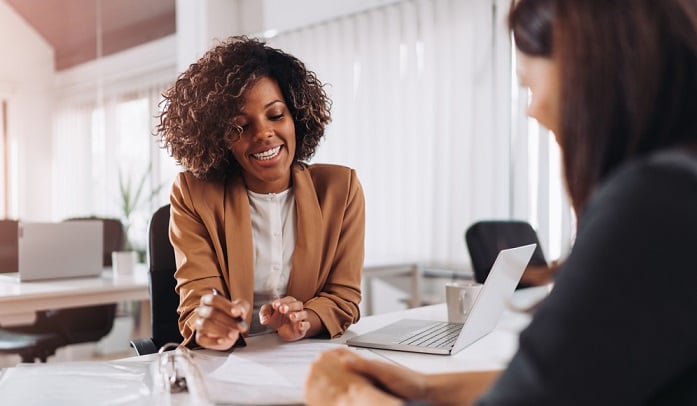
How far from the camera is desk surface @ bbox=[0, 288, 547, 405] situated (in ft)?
2.93

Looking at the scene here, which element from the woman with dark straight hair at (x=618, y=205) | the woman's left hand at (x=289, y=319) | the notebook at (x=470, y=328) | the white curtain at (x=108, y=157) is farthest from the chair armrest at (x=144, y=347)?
the white curtain at (x=108, y=157)

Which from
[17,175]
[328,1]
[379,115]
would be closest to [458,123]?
[379,115]

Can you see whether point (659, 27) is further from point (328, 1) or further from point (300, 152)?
point (328, 1)

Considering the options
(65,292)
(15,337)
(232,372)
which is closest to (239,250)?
(232,372)

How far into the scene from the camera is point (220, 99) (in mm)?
1427

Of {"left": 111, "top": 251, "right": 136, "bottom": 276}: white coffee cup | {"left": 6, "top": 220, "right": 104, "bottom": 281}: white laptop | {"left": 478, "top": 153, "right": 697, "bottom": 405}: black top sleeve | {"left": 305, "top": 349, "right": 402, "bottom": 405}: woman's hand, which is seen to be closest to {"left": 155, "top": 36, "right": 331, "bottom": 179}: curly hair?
{"left": 305, "top": 349, "right": 402, "bottom": 405}: woman's hand

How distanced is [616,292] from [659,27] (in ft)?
0.85

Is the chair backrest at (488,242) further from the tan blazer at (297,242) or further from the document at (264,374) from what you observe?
the document at (264,374)

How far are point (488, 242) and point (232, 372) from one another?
4.88 ft

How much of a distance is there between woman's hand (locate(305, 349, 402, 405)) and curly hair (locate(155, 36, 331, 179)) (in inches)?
29.8

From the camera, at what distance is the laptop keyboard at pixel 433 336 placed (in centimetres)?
123

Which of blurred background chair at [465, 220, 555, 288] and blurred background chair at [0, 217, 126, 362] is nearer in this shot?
blurred background chair at [465, 220, 555, 288]

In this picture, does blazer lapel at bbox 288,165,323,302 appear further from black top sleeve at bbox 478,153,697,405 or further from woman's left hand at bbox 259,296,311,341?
black top sleeve at bbox 478,153,697,405

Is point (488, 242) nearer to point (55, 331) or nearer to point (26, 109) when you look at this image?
point (55, 331)
